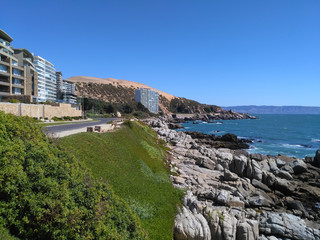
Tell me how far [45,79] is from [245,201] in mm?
97432

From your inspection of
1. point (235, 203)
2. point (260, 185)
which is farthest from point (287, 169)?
point (235, 203)

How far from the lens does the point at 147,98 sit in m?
151

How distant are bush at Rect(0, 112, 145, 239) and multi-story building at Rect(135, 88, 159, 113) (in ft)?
450

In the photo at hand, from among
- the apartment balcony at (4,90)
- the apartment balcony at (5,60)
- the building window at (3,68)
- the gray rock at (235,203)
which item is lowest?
the gray rock at (235,203)

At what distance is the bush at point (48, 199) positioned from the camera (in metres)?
6.15

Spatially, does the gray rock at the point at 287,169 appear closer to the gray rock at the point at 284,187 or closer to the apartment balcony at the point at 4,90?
the gray rock at the point at 284,187

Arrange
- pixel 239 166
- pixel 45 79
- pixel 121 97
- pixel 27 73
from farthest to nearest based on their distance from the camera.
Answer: pixel 121 97
pixel 45 79
pixel 27 73
pixel 239 166

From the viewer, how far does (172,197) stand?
14.6m

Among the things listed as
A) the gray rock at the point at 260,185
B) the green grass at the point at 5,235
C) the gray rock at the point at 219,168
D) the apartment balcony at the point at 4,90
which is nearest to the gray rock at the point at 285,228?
the gray rock at the point at 260,185

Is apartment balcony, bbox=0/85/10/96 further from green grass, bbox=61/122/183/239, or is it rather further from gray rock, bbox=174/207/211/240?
gray rock, bbox=174/207/211/240

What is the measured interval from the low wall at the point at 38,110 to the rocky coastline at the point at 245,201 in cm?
2430

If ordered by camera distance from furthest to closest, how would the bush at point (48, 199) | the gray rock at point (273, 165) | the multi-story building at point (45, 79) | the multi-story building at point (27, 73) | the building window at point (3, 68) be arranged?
the multi-story building at point (45, 79), the multi-story building at point (27, 73), the building window at point (3, 68), the gray rock at point (273, 165), the bush at point (48, 199)

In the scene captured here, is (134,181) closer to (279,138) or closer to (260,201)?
(260,201)

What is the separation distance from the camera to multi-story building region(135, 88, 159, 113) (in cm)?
14738
